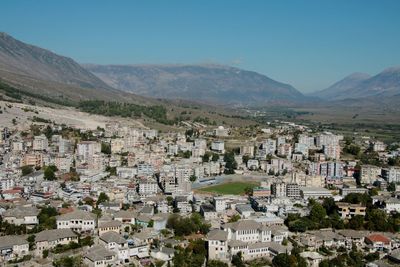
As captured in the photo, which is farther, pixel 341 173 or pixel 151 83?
pixel 151 83

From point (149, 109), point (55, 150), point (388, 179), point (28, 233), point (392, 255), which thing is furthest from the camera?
point (149, 109)

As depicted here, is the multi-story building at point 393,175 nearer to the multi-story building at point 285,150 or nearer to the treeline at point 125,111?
the multi-story building at point 285,150

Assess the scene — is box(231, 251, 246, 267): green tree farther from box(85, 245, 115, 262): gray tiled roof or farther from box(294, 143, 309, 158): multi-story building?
box(294, 143, 309, 158): multi-story building

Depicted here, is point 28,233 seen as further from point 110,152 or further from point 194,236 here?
point 110,152

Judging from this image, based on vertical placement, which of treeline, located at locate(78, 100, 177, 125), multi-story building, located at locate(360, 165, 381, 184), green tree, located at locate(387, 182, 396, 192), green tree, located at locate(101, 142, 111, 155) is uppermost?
treeline, located at locate(78, 100, 177, 125)

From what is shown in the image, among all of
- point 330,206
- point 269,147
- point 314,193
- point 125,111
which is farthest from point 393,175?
point 125,111

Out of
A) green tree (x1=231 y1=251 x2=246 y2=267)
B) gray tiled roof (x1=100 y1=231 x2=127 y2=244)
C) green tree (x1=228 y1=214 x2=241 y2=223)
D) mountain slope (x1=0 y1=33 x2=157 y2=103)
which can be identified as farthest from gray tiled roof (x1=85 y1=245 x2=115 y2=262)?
mountain slope (x1=0 y1=33 x2=157 y2=103)

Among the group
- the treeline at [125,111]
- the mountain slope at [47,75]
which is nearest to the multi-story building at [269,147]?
the treeline at [125,111]

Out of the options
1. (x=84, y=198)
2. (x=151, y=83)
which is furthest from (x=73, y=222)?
(x=151, y=83)
